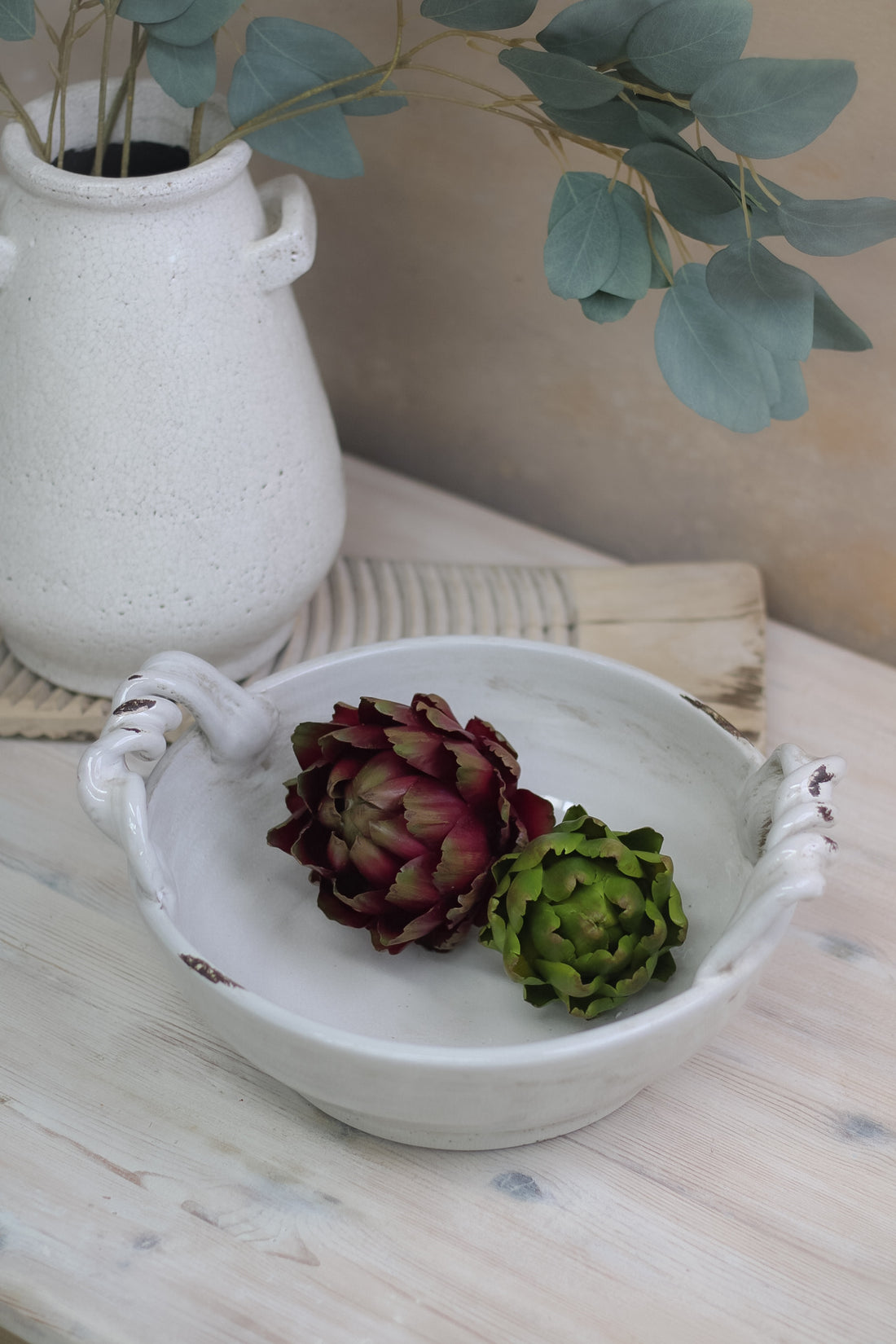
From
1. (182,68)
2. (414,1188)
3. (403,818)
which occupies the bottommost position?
(414,1188)

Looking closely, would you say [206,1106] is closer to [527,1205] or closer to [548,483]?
[527,1205]

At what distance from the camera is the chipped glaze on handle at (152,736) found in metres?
0.44

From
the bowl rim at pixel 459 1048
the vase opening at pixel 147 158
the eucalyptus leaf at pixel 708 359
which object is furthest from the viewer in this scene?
the vase opening at pixel 147 158

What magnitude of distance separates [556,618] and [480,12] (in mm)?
328

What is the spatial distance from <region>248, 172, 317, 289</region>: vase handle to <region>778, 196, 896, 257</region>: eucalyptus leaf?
8.7 inches

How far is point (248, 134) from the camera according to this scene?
21.6 inches

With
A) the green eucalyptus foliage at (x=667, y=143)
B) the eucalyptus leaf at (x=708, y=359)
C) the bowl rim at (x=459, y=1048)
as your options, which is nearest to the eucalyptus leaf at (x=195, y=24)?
the green eucalyptus foliage at (x=667, y=143)

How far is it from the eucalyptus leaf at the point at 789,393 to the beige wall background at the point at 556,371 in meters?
0.18

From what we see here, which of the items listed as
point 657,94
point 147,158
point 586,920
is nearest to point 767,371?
point 657,94

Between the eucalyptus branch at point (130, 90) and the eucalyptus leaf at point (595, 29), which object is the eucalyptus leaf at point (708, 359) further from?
the eucalyptus branch at point (130, 90)

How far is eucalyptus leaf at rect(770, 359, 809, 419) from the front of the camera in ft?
1.60

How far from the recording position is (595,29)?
47 centimetres

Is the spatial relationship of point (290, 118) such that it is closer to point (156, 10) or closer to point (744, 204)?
point (156, 10)

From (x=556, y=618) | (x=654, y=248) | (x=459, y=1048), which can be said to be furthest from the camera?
(x=556, y=618)
